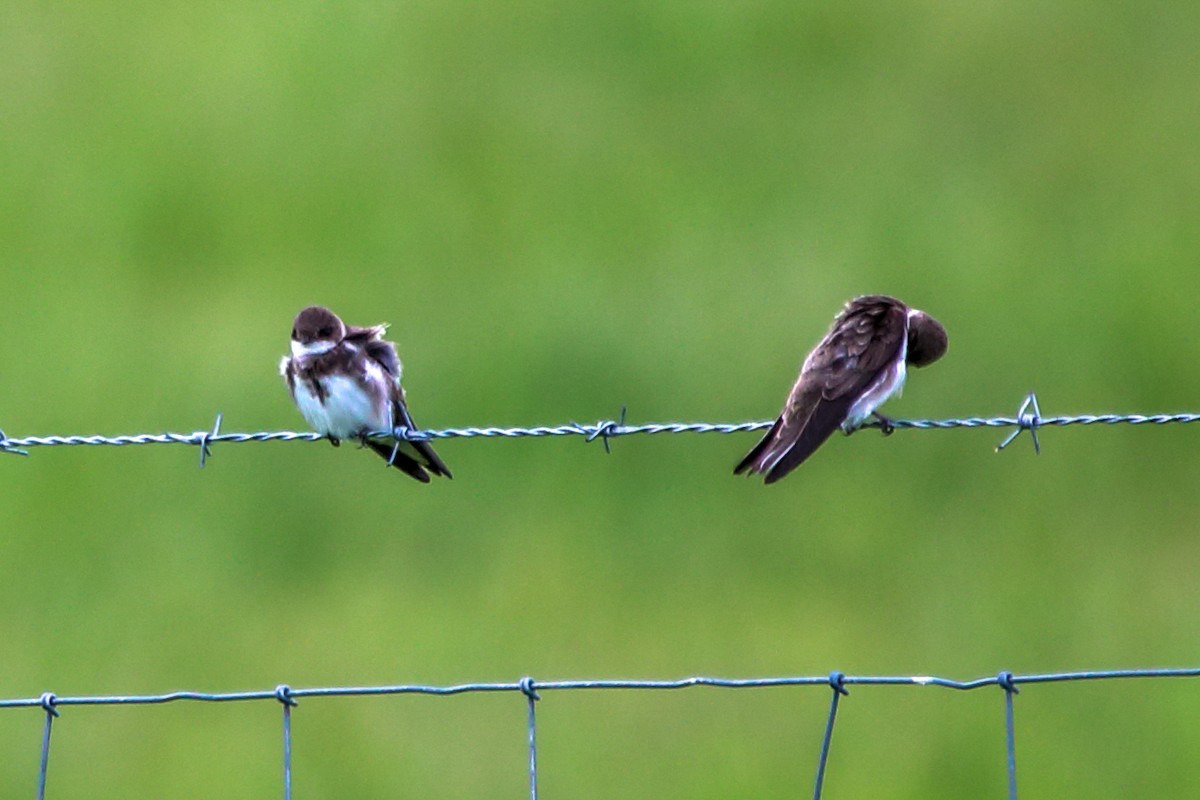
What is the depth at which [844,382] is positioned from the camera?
622cm

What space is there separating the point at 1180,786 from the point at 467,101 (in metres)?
8.61

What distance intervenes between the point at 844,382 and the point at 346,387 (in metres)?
1.67

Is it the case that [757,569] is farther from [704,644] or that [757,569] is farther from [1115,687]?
[1115,687]

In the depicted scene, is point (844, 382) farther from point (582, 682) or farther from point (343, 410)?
point (343, 410)

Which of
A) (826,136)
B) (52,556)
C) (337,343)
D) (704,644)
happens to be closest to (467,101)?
(826,136)

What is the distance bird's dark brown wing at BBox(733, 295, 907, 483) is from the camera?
602cm

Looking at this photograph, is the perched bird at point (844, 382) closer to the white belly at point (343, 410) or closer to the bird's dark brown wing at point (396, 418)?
the bird's dark brown wing at point (396, 418)

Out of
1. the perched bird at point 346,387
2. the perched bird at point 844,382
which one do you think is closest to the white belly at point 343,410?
the perched bird at point 346,387

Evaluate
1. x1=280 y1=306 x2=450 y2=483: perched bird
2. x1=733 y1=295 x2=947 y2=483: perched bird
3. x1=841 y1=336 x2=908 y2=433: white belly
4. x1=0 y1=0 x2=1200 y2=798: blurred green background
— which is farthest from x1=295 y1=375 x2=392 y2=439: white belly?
x1=0 y1=0 x2=1200 y2=798: blurred green background

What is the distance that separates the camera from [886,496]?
417 inches

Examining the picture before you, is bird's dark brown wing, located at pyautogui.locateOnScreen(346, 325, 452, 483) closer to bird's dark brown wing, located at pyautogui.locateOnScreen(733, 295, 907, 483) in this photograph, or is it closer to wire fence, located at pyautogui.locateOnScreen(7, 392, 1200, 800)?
wire fence, located at pyautogui.locateOnScreen(7, 392, 1200, 800)

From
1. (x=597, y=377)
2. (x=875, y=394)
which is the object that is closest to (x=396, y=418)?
(x=875, y=394)

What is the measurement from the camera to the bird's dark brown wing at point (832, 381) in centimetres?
602

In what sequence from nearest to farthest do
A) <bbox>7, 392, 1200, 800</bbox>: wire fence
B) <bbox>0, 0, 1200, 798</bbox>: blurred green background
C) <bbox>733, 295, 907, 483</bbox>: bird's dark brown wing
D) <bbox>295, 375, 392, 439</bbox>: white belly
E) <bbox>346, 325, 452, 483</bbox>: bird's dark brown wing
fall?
<bbox>7, 392, 1200, 800</bbox>: wire fence → <bbox>733, 295, 907, 483</bbox>: bird's dark brown wing → <bbox>295, 375, 392, 439</bbox>: white belly → <bbox>346, 325, 452, 483</bbox>: bird's dark brown wing → <bbox>0, 0, 1200, 798</bbox>: blurred green background
